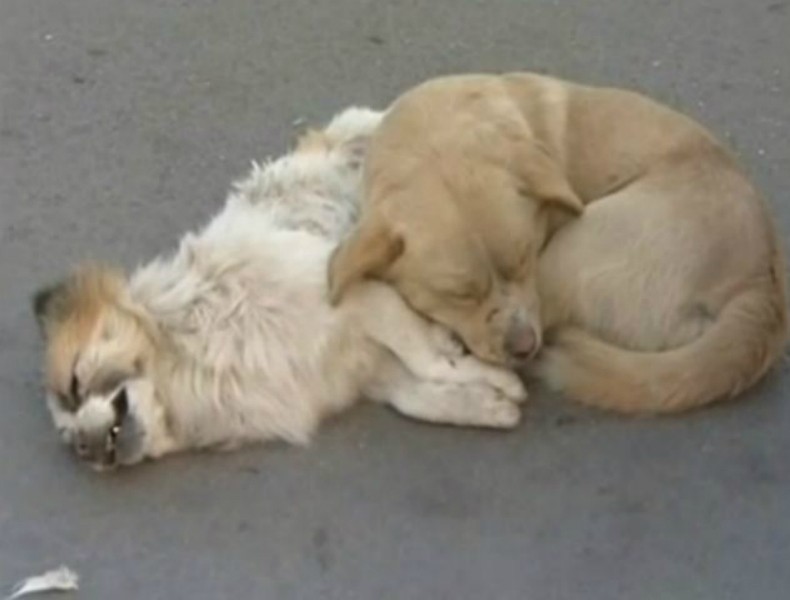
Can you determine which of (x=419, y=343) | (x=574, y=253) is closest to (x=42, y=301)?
(x=419, y=343)

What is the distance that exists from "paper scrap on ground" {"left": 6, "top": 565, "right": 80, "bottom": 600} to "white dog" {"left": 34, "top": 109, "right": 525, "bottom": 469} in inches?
12.6

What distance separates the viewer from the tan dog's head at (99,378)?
4.51 m

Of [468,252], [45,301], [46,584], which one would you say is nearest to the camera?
[46,584]

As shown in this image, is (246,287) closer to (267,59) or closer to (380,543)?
(380,543)

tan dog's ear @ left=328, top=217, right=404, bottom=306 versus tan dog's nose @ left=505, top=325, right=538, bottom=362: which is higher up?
tan dog's ear @ left=328, top=217, right=404, bottom=306

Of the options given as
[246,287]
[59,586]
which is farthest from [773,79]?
[59,586]

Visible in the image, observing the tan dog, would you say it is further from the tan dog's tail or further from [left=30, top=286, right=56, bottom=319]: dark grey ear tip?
[left=30, top=286, right=56, bottom=319]: dark grey ear tip

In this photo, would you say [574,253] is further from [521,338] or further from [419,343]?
[419,343]

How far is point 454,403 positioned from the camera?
15.2ft

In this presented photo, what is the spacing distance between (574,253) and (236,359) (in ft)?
2.62

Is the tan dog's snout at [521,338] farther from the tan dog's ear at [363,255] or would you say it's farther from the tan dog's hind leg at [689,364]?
the tan dog's ear at [363,255]

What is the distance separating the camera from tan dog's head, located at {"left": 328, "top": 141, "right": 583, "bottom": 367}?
4.51 metres

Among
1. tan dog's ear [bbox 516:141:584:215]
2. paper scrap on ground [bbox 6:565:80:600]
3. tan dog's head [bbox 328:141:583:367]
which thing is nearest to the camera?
paper scrap on ground [bbox 6:565:80:600]

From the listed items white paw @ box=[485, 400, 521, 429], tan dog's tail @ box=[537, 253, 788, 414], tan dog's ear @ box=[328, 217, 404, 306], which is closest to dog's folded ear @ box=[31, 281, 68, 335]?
tan dog's ear @ box=[328, 217, 404, 306]
